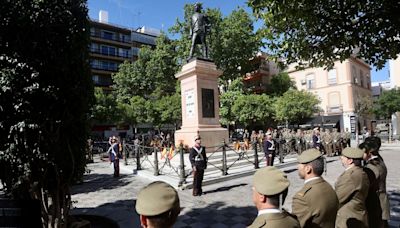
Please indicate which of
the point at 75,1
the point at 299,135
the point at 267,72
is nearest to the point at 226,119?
the point at 299,135

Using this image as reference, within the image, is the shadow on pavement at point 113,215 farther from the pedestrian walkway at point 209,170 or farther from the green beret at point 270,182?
the green beret at point 270,182

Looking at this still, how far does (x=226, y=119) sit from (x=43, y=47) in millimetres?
31521

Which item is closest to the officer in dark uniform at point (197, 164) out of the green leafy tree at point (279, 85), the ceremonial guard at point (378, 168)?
the ceremonial guard at point (378, 168)

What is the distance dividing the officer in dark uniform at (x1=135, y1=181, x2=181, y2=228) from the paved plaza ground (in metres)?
4.22

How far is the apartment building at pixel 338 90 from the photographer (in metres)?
44.1

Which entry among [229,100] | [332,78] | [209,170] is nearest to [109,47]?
[229,100]

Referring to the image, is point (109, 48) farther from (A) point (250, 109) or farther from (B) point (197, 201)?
(B) point (197, 201)

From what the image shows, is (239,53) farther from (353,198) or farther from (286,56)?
(353,198)

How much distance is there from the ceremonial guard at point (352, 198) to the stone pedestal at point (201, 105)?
9.32m

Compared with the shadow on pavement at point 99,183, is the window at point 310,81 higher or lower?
higher

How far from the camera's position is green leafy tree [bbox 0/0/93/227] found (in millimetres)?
4211

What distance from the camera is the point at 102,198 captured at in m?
9.11

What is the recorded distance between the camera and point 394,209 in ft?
23.2

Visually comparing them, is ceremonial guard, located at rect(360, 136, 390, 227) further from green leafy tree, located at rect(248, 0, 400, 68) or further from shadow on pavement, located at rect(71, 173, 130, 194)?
shadow on pavement, located at rect(71, 173, 130, 194)
